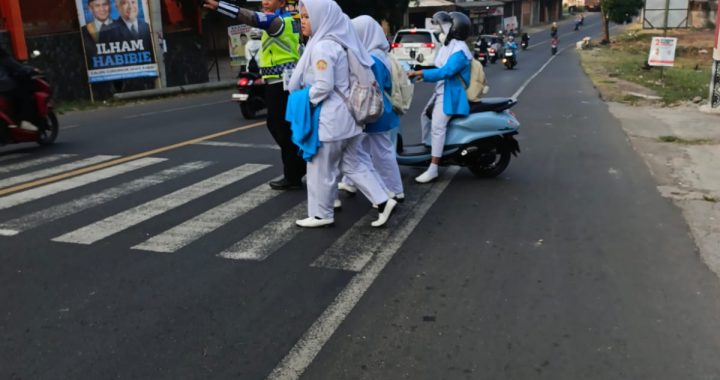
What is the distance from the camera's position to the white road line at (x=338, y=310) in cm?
351

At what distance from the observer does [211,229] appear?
582 cm

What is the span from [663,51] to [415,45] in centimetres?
886

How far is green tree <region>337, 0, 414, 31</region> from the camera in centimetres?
3059

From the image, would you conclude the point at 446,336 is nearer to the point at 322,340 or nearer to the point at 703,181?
the point at 322,340

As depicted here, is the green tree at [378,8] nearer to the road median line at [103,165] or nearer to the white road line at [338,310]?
the road median line at [103,165]

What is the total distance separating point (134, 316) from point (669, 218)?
4756mm

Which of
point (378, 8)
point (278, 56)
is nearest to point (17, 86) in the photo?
point (278, 56)

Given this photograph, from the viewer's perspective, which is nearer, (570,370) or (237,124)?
(570,370)

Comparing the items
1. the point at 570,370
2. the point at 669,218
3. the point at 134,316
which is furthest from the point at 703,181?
the point at 134,316

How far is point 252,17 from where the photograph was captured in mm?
6574

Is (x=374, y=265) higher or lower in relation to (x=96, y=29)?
lower

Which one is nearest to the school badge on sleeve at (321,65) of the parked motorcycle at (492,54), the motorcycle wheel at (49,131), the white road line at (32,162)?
the white road line at (32,162)

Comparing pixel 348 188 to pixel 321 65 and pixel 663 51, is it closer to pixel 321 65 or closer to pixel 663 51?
pixel 321 65

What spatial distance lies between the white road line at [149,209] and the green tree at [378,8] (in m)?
22.8
